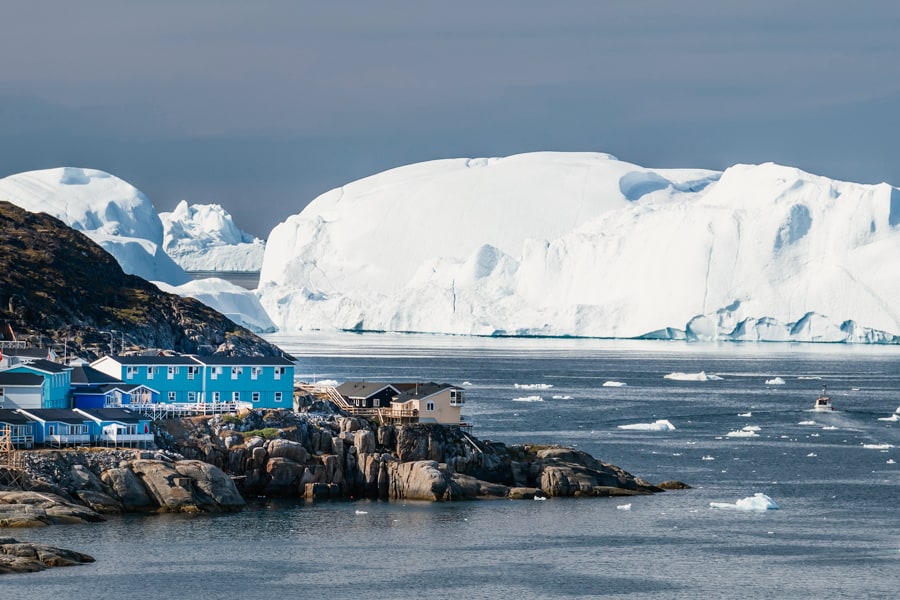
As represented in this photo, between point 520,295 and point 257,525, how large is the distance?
14000cm

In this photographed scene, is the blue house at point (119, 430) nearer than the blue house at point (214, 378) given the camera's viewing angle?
Yes

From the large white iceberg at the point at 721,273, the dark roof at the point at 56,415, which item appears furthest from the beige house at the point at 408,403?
the large white iceberg at the point at 721,273

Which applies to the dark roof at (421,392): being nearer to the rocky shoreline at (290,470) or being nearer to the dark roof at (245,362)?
the rocky shoreline at (290,470)

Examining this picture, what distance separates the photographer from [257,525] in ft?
156

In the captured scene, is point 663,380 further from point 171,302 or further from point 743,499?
point 743,499

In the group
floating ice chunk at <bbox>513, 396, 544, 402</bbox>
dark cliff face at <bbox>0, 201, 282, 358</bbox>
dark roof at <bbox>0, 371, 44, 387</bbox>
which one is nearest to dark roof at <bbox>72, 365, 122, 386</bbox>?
dark roof at <bbox>0, 371, 44, 387</bbox>

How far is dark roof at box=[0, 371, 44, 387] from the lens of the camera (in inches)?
2126

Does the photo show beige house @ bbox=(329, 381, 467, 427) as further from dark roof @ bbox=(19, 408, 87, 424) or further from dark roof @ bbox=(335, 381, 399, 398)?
dark roof @ bbox=(19, 408, 87, 424)

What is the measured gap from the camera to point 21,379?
178ft

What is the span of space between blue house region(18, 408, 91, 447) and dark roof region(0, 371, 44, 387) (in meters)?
2.05

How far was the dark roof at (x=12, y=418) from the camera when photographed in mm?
50594

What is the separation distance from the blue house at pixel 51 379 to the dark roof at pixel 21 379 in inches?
5.6

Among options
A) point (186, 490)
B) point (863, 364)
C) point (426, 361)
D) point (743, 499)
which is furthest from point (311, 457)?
point (863, 364)

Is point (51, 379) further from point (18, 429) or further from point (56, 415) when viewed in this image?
point (18, 429)
